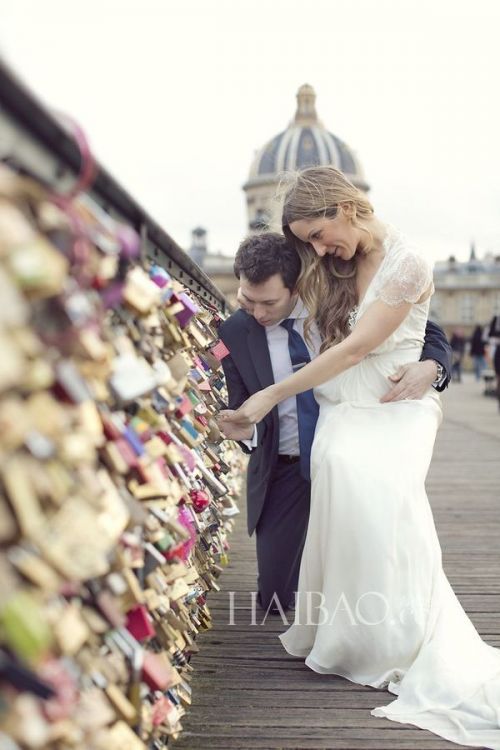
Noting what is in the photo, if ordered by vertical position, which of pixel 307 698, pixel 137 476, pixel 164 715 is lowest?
pixel 307 698

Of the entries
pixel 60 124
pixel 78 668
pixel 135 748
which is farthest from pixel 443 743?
pixel 60 124

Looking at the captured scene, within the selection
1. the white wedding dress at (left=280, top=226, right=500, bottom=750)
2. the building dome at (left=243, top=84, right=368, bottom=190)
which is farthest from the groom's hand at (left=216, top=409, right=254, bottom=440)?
the building dome at (left=243, top=84, right=368, bottom=190)

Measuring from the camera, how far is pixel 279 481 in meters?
4.05

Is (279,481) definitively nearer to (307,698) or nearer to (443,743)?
(307,698)

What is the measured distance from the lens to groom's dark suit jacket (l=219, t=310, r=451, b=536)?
3.91m

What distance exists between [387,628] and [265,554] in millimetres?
1056

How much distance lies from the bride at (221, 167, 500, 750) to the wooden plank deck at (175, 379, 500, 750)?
3.7 inches

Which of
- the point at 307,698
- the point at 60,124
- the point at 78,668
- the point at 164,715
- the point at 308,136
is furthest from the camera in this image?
the point at 308,136

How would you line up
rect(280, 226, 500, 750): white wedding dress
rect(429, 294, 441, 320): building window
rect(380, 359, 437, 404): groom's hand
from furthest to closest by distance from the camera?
rect(429, 294, 441, 320): building window
rect(380, 359, 437, 404): groom's hand
rect(280, 226, 500, 750): white wedding dress

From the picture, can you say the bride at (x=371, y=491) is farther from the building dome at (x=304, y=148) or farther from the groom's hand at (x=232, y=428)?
the building dome at (x=304, y=148)

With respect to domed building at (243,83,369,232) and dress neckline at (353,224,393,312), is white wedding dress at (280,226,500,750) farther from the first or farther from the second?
domed building at (243,83,369,232)

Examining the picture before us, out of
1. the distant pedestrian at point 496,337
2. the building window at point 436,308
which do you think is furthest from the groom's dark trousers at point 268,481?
the building window at point 436,308

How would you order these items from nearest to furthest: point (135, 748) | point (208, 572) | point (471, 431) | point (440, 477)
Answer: point (135, 748) < point (208, 572) < point (440, 477) < point (471, 431)

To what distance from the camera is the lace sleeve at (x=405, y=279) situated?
11.2ft
